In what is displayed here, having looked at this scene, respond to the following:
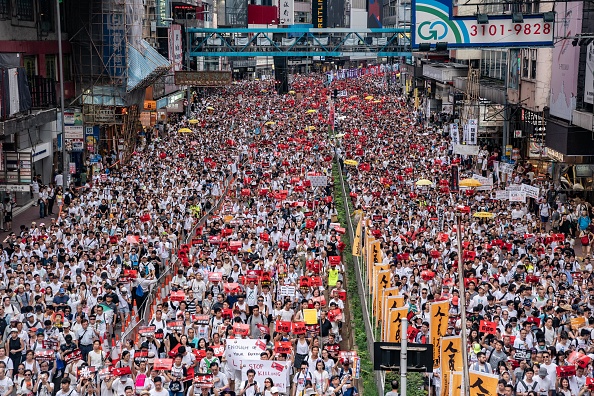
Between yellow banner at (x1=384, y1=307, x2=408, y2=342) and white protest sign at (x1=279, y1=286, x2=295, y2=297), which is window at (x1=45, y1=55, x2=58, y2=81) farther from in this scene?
yellow banner at (x1=384, y1=307, x2=408, y2=342)

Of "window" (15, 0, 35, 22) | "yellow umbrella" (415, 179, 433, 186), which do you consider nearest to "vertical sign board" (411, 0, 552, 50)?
"yellow umbrella" (415, 179, 433, 186)

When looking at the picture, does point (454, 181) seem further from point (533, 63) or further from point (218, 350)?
point (218, 350)

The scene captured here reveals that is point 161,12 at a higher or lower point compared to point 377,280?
higher

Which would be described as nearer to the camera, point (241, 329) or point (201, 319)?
point (241, 329)

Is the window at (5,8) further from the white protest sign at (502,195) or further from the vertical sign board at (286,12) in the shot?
the vertical sign board at (286,12)

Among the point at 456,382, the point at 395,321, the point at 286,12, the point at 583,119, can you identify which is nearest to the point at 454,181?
the point at 583,119

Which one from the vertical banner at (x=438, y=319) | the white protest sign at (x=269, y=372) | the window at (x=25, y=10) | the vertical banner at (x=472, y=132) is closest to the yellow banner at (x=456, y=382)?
the vertical banner at (x=438, y=319)
